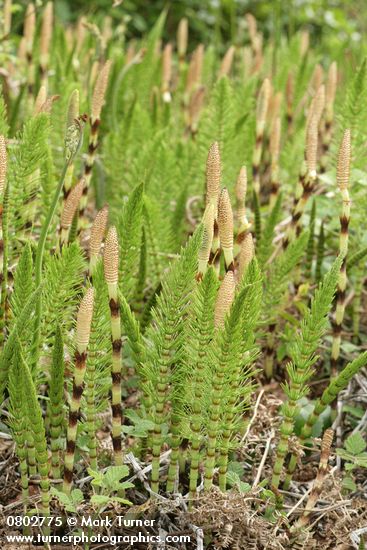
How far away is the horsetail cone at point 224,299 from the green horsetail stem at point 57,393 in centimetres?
24

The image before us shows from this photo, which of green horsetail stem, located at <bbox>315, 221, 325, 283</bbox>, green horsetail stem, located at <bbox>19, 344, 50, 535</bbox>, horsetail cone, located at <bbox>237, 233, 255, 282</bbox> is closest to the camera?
green horsetail stem, located at <bbox>19, 344, 50, 535</bbox>

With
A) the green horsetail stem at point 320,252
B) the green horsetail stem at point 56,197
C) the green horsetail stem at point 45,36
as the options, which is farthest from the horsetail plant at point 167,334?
the green horsetail stem at point 45,36

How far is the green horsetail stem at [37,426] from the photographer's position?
104 cm

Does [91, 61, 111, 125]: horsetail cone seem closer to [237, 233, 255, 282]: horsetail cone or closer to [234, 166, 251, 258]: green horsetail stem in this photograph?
[234, 166, 251, 258]: green horsetail stem

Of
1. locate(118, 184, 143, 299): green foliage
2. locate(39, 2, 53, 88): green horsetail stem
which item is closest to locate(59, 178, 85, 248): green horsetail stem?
locate(118, 184, 143, 299): green foliage

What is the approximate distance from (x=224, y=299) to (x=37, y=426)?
1.06ft

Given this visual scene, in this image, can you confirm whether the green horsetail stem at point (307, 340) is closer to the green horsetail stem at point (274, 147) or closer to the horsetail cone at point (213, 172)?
the horsetail cone at point (213, 172)

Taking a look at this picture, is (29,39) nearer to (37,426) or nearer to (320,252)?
(320,252)

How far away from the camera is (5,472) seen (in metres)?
1.32

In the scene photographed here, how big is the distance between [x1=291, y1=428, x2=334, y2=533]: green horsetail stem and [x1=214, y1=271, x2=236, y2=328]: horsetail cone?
255 mm

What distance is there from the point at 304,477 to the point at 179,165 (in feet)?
2.94

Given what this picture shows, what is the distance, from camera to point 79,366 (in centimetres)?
110

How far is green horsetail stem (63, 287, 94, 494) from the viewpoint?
1.04 meters

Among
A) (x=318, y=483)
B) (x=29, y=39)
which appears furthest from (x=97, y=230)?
(x=29, y=39)
